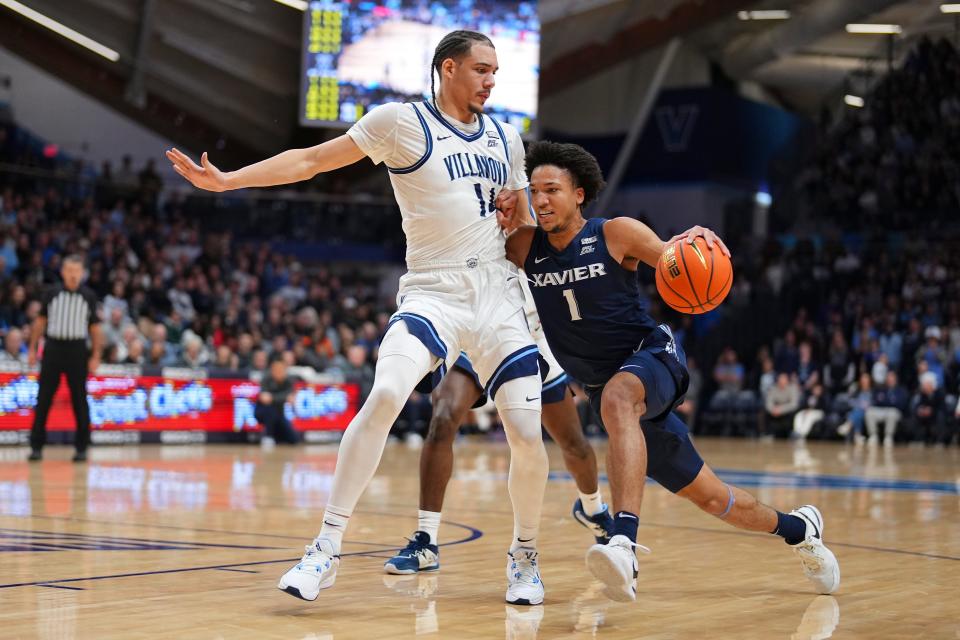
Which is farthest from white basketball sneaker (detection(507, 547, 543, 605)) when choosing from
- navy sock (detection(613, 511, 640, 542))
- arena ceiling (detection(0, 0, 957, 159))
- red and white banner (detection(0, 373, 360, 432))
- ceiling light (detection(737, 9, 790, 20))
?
ceiling light (detection(737, 9, 790, 20))

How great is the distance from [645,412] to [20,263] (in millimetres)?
16413

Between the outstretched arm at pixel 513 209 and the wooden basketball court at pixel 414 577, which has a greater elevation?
the outstretched arm at pixel 513 209

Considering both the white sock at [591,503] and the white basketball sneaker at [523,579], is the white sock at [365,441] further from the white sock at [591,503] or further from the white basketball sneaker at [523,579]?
the white sock at [591,503]

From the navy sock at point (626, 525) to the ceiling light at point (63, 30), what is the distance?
21.3 meters

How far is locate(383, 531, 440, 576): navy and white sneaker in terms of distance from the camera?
5328 millimetres

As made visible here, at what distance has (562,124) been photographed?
31047 mm

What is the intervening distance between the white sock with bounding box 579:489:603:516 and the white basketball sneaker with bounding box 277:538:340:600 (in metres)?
2.13

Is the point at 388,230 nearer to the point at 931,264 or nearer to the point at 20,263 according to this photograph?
the point at 20,263

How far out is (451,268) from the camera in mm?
4895

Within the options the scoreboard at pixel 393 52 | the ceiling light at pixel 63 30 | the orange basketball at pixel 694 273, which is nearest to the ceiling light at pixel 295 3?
the scoreboard at pixel 393 52

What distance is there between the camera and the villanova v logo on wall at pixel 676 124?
97.1 ft

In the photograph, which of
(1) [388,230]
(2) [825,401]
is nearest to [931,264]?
(2) [825,401]

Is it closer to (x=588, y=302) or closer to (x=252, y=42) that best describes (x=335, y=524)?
(x=588, y=302)

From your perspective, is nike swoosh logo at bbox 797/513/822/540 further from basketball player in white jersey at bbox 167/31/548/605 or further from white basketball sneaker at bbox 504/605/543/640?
white basketball sneaker at bbox 504/605/543/640
